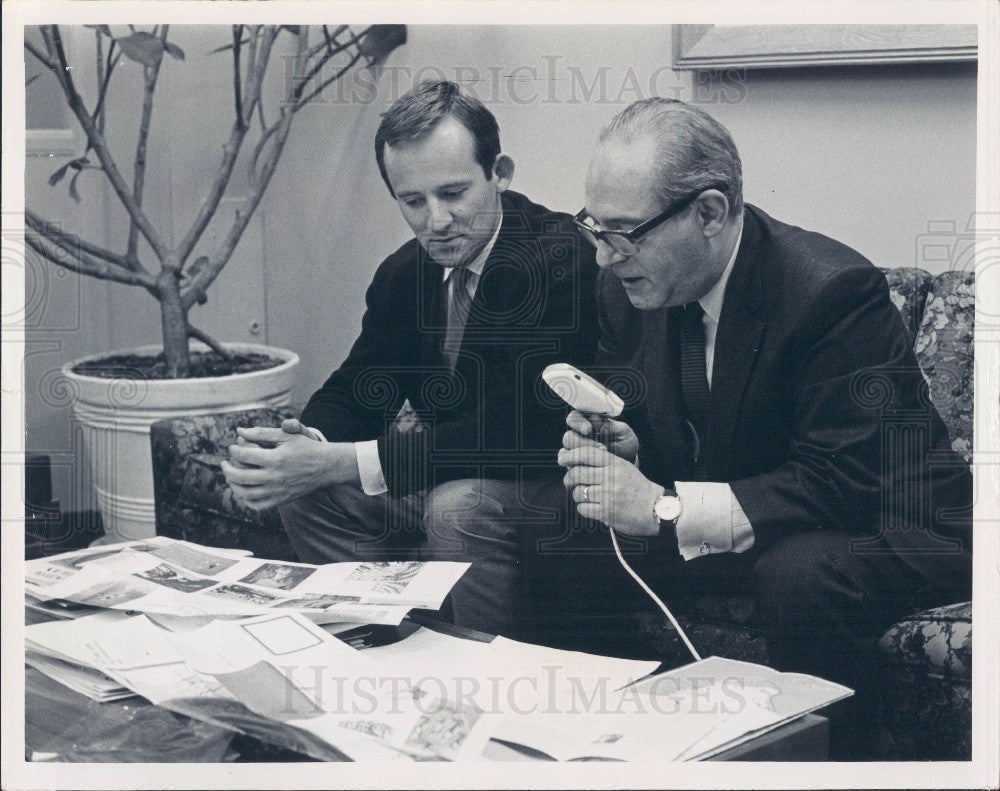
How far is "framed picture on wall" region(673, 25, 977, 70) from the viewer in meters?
2.00

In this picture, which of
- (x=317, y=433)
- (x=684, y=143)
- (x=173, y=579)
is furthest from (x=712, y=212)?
(x=173, y=579)

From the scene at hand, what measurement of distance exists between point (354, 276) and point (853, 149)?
890 mm

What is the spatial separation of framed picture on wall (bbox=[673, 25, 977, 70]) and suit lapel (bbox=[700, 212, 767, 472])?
27cm

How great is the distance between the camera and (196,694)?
1995 mm

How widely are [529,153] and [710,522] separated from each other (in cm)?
71

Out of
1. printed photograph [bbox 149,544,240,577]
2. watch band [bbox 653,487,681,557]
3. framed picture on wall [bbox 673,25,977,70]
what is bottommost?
printed photograph [bbox 149,544,240,577]

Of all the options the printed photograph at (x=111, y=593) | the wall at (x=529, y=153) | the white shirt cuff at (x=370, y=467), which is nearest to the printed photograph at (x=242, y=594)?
the printed photograph at (x=111, y=593)

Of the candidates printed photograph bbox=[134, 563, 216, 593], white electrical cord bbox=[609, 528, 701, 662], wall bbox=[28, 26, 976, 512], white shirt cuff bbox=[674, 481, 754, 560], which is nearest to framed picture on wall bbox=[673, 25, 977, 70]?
wall bbox=[28, 26, 976, 512]

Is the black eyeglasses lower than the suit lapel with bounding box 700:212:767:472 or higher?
higher

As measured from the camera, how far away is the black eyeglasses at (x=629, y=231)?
1.99m

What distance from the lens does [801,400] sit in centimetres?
201

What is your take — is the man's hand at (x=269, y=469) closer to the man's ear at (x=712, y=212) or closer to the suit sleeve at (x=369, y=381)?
the suit sleeve at (x=369, y=381)

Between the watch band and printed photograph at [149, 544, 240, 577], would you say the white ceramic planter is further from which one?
the watch band

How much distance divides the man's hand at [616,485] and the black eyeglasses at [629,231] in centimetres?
35
